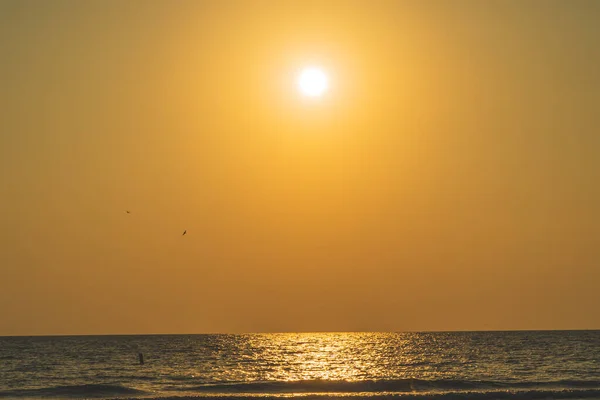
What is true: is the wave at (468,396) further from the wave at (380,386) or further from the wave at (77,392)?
the wave at (77,392)

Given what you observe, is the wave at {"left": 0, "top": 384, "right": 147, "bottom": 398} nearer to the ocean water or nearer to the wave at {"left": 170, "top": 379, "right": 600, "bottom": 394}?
the ocean water

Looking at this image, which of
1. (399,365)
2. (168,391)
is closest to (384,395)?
(168,391)

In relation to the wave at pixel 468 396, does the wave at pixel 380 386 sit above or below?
above

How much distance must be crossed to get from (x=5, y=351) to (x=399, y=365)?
2442 inches

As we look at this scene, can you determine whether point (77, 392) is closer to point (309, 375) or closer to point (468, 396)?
point (309, 375)

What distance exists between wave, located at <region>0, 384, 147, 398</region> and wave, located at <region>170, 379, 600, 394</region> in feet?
14.1

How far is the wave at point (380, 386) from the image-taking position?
57156mm

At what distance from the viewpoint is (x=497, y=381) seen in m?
61.5

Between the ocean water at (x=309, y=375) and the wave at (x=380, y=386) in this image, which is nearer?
the ocean water at (x=309, y=375)

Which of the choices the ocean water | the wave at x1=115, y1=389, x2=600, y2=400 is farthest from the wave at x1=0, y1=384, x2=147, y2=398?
the wave at x1=115, y1=389, x2=600, y2=400

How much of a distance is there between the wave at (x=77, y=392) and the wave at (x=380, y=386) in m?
4.29

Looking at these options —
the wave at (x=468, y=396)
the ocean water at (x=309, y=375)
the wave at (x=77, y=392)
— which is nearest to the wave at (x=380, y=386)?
the ocean water at (x=309, y=375)

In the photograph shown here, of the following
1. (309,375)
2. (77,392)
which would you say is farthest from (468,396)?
(77,392)

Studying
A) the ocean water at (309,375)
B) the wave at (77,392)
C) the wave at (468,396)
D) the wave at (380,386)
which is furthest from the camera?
the wave at (380,386)
